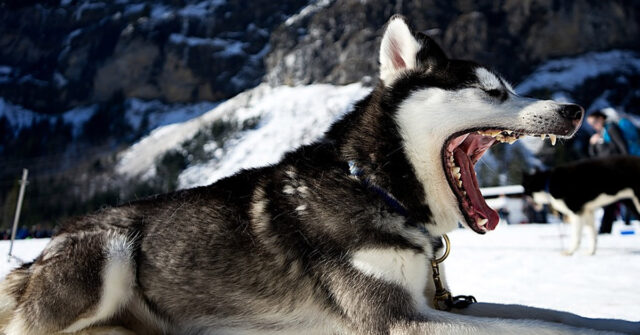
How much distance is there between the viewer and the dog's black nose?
2.32 metres

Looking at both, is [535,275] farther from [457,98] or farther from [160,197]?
[160,197]

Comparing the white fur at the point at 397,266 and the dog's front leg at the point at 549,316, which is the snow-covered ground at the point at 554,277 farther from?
the white fur at the point at 397,266

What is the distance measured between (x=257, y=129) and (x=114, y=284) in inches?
3443

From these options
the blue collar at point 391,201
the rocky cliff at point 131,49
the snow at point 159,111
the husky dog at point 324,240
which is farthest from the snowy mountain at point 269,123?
the blue collar at point 391,201

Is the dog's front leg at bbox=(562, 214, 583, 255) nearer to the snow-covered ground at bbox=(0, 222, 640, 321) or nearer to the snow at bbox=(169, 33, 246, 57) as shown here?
the snow-covered ground at bbox=(0, 222, 640, 321)

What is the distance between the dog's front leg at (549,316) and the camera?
7.45 feet

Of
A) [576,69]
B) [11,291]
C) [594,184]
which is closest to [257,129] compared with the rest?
Result: [576,69]

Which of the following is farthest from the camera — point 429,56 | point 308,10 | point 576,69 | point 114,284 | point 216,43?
point 216,43

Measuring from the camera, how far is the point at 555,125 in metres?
2.32

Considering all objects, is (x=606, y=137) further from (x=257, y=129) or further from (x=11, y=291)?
(x=257, y=129)

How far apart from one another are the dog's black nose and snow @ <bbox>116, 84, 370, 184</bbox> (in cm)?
7271

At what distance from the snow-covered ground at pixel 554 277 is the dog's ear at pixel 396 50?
1.81m

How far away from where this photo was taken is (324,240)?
2.28 m

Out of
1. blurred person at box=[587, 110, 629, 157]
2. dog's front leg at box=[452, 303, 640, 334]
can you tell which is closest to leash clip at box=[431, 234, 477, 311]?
dog's front leg at box=[452, 303, 640, 334]
